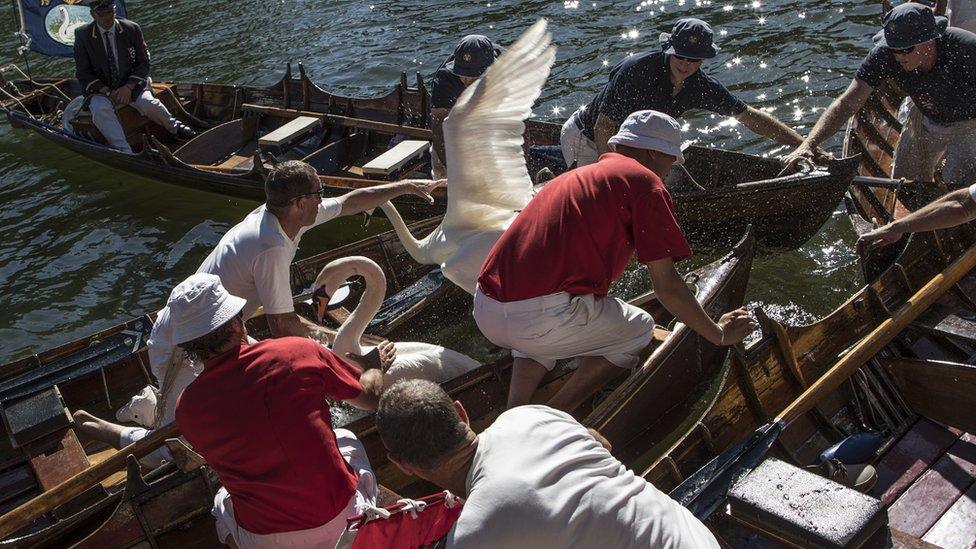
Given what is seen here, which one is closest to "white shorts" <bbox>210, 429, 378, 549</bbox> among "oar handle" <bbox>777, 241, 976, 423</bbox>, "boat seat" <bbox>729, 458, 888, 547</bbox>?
"boat seat" <bbox>729, 458, 888, 547</bbox>

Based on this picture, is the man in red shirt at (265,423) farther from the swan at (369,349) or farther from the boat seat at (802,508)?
the boat seat at (802,508)

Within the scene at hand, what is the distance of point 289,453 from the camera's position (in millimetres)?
4062

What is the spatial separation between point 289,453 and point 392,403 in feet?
3.14

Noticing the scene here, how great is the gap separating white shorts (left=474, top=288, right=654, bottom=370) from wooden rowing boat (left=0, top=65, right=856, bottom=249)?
3086 mm

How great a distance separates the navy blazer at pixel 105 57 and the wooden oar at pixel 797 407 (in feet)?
34.6

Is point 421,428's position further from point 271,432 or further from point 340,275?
point 340,275

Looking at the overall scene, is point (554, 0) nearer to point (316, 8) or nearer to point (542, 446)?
point (316, 8)

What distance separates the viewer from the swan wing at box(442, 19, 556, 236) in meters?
6.62

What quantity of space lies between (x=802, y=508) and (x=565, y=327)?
169 cm

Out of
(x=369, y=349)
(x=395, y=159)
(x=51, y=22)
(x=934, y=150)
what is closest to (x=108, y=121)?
(x=51, y=22)

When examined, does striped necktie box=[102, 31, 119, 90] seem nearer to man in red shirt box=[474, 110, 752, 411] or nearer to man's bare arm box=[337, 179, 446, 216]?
man's bare arm box=[337, 179, 446, 216]

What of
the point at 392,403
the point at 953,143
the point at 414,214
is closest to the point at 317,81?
the point at 414,214

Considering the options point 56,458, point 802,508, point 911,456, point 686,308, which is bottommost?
point 911,456

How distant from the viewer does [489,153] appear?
675 cm
